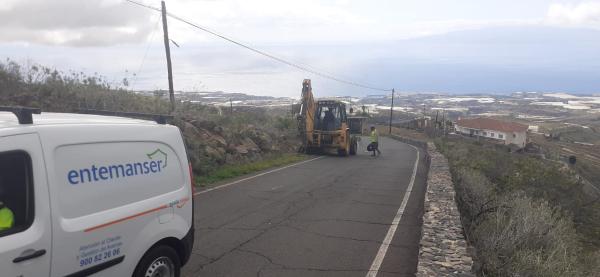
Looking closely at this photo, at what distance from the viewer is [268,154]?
67.5ft

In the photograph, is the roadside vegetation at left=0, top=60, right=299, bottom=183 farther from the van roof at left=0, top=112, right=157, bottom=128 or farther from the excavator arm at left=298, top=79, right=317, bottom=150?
the van roof at left=0, top=112, right=157, bottom=128

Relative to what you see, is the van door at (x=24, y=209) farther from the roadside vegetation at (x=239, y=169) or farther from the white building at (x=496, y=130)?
the white building at (x=496, y=130)

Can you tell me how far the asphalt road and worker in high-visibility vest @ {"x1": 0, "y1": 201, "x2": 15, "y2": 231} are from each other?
A: 3033mm

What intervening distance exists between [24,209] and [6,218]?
13 cm

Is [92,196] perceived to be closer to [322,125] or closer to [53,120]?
[53,120]

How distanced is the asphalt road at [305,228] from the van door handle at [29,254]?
2810 millimetres

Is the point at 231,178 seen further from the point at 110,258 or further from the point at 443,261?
the point at 110,258

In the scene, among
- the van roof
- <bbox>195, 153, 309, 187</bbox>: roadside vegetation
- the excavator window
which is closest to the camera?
the van roof

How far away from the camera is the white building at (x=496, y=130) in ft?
260

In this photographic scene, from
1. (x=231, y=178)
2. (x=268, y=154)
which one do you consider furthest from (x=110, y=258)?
(x=268, y=154)

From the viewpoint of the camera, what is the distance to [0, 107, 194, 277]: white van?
340 cm

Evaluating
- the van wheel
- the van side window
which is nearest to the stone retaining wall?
the van wheel

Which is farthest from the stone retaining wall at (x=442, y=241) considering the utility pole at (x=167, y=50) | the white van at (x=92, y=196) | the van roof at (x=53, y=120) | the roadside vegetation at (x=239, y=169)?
the utility pole at (x=167, y=50)

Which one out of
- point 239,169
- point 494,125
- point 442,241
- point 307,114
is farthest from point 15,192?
point 494,125
